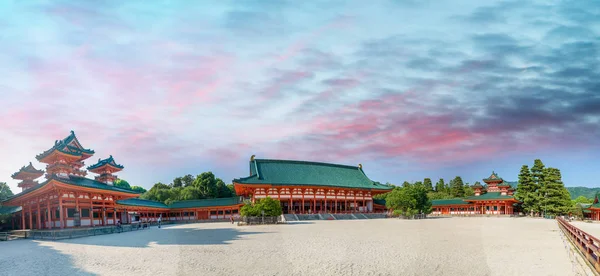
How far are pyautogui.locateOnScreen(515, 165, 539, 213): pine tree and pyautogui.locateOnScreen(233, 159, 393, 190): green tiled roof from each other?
67.4ft

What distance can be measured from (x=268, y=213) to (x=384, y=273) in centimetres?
2768

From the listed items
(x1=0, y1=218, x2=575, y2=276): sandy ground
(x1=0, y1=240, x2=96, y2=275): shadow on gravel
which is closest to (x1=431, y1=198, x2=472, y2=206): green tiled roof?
(x1=0, y1=218, x2=575, y2=276): sandy ground

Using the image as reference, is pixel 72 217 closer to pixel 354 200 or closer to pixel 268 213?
pixel 268 213

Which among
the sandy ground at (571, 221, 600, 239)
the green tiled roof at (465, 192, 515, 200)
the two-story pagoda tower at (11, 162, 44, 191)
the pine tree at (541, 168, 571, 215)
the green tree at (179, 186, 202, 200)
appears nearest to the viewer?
the sandy ground at (571, 221, 600, 239)

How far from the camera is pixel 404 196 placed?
162ft

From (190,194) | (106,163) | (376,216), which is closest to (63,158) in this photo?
(106,163)

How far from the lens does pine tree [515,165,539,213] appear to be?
2210 inches

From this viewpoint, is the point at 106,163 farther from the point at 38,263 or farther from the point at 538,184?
the point at 538,184

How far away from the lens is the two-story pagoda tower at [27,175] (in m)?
42.0

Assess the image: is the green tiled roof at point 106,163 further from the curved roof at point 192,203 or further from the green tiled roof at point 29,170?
the curved roof at point 192,203

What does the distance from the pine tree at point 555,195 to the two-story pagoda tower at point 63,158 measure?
58.3 m

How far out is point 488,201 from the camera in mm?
65688

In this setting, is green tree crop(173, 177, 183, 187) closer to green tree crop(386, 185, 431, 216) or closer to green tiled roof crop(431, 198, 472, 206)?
green tree crop(386, 185, 431, 216)

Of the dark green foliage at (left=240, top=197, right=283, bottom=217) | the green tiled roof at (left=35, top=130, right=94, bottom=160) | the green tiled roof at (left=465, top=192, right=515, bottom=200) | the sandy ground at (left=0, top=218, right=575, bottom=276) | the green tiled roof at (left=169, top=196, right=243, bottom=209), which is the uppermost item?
the green tiled roof at (left=35, top=130, right=94, bottom=160)
